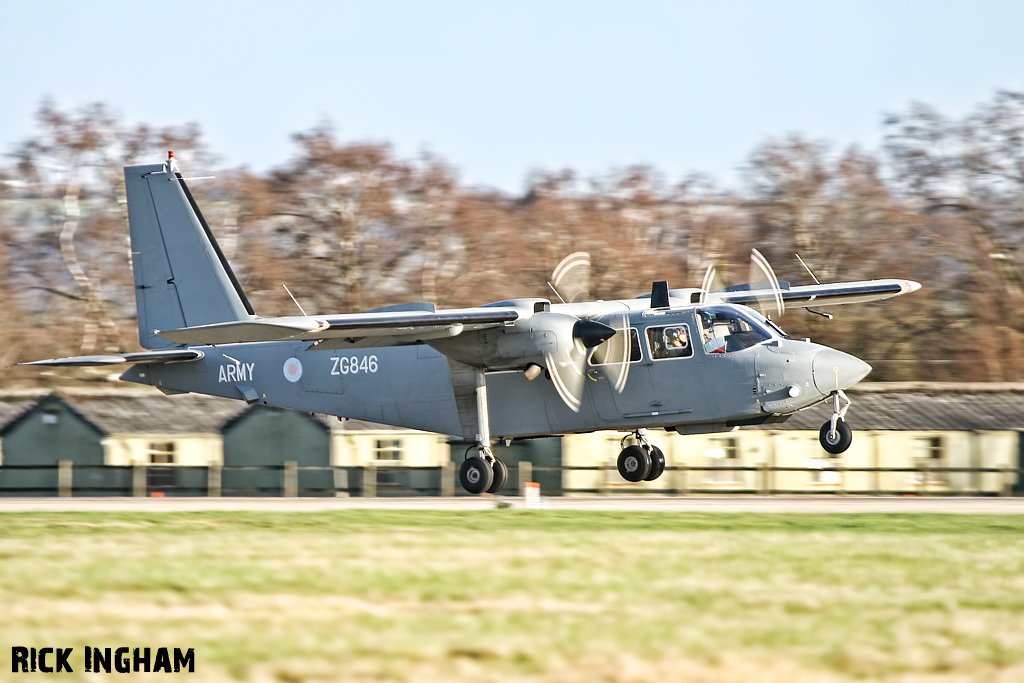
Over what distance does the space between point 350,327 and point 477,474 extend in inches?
181

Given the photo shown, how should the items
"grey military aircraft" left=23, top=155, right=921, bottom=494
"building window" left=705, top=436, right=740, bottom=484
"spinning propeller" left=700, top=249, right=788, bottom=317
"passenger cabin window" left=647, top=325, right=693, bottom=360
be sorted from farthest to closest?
"building window" left=705, top=436, right=740, bottom=484 → "spinning propeller" left=700, top=249, right=788, bottom=317 → "passenger cabin window" left=647, top=325, right=693, bottom=360 → "grey military aircraft" left=23, top=155, right=921, bottom=494

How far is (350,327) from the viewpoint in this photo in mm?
22203

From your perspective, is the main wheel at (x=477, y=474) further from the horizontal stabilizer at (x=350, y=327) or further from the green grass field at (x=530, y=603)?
the green grass field at (x=530, y=603)

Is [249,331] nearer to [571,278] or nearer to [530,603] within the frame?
[571,278]

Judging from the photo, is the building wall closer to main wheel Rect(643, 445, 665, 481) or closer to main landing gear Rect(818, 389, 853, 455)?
main wheel Rect(643, 445, 665, 481)

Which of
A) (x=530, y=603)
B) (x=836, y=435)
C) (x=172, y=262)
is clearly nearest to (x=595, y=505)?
(x=836, y=435)

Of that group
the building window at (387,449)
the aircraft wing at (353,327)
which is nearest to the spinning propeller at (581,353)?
the aircraft wing at (353,327)

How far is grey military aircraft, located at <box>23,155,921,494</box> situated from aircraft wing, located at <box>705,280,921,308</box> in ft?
0.14

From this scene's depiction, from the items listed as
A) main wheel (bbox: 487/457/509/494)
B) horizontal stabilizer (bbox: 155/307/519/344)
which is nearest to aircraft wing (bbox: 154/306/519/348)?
horizontal stabilizer (bbox: 155/307/519/344)

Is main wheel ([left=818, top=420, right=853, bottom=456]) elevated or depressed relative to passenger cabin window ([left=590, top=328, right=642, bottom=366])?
depressed

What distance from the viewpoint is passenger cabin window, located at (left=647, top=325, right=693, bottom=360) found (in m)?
23.5

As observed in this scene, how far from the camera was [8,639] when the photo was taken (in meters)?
11.3

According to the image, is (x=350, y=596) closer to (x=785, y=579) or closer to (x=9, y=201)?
(x=785, y=579)

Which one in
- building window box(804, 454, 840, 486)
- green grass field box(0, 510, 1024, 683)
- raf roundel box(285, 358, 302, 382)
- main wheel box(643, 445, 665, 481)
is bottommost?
green grass field box(0, 510, 1024, 683)
